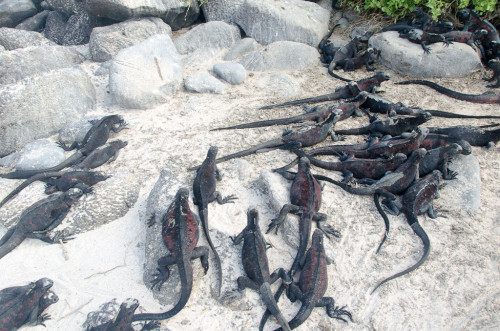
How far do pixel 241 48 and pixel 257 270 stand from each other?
5.83 metres

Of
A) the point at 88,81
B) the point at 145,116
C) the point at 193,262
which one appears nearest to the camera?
the point at 193,262

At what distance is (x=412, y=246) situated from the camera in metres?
3.83

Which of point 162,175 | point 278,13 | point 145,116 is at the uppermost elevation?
point 278,13

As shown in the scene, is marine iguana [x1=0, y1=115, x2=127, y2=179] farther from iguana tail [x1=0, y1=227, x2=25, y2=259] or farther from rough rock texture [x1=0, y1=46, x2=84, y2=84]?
rough rock texture [x1=0, y1=46, x2=84, y2=84]

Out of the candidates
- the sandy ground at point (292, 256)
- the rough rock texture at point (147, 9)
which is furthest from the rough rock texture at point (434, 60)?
the rough rock texture at point (147, 9)

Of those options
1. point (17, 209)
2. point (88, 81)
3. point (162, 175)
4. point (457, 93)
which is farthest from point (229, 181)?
point (457, 93)

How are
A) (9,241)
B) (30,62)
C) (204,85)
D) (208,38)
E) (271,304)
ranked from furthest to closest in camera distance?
(208,38) < (30,62) < (204,85) < (9,241) < (271,304)

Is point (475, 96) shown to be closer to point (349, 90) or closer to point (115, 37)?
point (349, 90)

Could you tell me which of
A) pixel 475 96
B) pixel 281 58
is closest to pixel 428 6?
pixel 475 96

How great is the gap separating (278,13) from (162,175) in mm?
5441

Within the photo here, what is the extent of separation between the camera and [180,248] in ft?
11.2

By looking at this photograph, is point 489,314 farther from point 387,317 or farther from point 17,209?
point 17,209

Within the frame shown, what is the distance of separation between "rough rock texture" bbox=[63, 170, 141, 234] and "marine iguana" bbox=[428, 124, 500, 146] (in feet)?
14.8

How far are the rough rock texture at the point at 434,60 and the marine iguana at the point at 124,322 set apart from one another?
6750 mm
